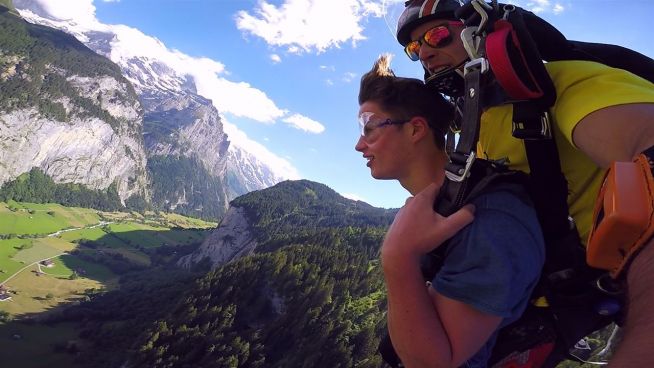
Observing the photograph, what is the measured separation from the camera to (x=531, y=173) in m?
2.54

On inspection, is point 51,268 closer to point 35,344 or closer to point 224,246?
point 35,344

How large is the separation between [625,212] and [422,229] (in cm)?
96

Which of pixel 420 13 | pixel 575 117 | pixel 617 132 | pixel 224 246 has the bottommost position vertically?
pixel 224 246

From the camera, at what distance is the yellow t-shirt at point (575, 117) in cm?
213

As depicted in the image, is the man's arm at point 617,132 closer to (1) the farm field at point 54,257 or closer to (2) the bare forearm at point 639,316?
(2) the bare forearm at point 639,316

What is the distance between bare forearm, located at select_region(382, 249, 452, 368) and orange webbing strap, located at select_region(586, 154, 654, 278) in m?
0.84

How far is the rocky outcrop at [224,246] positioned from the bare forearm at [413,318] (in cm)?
15989

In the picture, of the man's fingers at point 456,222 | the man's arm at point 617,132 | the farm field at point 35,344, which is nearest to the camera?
the man's arm at point 617,132

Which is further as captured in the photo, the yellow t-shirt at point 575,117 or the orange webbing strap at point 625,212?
the yellow t-shirt at point 575,117

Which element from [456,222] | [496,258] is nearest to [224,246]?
[456,222]

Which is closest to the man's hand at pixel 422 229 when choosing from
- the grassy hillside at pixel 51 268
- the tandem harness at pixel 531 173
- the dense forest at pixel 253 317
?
the tandem harness at pixel 531 173

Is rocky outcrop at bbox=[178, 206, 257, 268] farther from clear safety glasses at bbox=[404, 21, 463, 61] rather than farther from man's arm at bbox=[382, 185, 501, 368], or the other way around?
man's arm at bbox=[382, 185, 501, 368]

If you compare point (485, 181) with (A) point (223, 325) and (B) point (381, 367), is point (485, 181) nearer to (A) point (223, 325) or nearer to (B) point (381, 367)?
(B) point (381, 367)

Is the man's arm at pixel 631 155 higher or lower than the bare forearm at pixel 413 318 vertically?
higher
